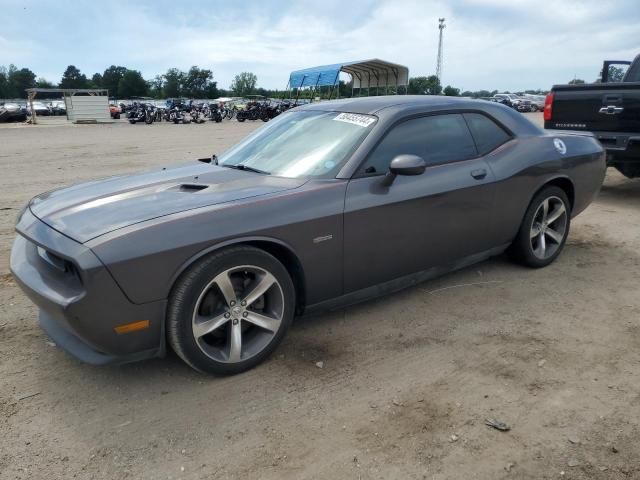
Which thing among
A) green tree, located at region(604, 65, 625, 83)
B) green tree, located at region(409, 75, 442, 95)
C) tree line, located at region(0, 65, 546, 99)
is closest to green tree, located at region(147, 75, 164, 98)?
tree line, located at region(0, 65, 546, 99)

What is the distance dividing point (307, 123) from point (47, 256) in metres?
1.94

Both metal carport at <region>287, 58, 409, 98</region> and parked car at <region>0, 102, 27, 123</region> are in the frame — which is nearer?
metal carport at <region>287, 58, 409, 98</region>

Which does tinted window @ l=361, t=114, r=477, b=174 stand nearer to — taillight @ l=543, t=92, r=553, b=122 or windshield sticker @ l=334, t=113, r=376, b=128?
windshield sticker @ l=334, t=113, r=376, b=128

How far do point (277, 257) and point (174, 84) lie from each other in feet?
392

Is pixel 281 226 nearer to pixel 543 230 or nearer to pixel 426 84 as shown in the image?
pixel 543 230

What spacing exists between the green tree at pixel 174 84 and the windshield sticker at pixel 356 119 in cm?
11542

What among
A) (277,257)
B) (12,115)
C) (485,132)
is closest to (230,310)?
(277,257)

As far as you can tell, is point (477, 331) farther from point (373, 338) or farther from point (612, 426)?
point (612, 426)

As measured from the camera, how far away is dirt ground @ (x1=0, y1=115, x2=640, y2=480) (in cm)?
222

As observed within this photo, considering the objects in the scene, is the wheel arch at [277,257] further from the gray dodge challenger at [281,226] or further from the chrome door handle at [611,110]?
the chrome door handle at [611,110]

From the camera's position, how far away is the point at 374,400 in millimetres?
2635

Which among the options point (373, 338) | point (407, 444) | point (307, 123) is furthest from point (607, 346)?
point (307, 123)

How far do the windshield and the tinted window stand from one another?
6.4 inches

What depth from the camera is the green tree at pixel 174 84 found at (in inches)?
4402
